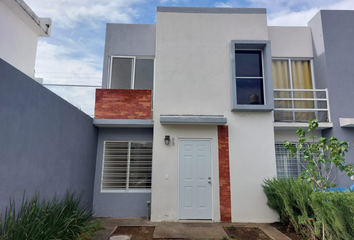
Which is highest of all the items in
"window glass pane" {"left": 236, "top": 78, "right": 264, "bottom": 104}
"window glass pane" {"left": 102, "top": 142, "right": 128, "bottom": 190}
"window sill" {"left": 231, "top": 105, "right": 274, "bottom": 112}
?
"window glass pane" {"left": 236, "top": 78, "right": 264, "bottom": 104}

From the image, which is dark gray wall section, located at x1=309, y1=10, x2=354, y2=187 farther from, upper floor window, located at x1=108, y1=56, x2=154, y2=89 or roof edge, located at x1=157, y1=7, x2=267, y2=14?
upper floor window, located at x1=108, y1=56, x2=154, y2=89

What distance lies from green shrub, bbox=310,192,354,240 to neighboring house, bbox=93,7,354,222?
7.94 ft

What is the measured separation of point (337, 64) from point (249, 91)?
3446 mm

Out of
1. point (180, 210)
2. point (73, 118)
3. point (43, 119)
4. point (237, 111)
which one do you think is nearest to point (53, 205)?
point (43, 119)

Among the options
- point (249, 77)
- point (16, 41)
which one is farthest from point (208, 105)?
point (16, 41)

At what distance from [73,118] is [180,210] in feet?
12.9

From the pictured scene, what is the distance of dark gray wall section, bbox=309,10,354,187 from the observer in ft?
24.2

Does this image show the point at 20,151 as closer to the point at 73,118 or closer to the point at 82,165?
the point at 73,118

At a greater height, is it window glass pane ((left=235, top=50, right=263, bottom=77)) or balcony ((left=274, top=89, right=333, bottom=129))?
window glass pane ((left=235, top=50, right=263, bottom=77))

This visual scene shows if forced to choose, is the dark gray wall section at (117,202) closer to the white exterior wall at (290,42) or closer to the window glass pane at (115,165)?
the window glass pane at (115,165)

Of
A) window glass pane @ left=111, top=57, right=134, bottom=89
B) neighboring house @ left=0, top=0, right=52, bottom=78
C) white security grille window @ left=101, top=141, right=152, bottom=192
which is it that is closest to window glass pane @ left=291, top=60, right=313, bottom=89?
white security grille window @ left=101, top=141, right=152, bottom=192

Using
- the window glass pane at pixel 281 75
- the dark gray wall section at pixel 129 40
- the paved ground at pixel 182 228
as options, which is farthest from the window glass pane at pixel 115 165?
the window glass pane at pixel 281 75

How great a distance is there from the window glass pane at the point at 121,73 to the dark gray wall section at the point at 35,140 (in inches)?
87.2

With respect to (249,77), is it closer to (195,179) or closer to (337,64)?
(337,64)
